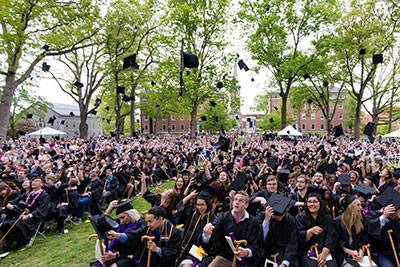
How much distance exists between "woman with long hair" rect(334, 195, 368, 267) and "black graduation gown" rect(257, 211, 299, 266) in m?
0.66

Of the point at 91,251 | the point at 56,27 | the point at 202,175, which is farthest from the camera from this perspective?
the point at 56,27

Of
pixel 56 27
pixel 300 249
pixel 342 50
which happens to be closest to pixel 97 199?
pixel 300 249

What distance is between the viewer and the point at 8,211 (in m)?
5.39

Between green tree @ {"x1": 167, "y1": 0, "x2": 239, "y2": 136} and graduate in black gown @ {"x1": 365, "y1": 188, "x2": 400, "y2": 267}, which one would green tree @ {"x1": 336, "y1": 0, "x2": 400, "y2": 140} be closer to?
green tree @ {"x1": 167, "y1": 0, "x2": 239, "y2": 136}

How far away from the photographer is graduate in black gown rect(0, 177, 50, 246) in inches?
203

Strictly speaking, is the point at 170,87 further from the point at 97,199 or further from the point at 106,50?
the point at 97,199

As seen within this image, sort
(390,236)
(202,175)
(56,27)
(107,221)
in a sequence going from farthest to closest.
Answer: (56,27) → (202,175) → (390,236) → (107,221)

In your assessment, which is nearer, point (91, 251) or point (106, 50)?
point (91, 251)

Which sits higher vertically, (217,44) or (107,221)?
(217,44)

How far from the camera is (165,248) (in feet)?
10.6

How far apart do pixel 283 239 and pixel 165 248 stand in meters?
1.55

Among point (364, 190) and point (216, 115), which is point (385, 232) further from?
point (216, 115)

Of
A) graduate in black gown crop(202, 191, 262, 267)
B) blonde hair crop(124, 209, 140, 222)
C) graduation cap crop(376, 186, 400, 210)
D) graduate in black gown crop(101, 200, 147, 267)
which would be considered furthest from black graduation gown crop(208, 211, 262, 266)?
graduation cap crop(376, 186, 400, 210)

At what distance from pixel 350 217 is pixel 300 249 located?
2.62 feet
